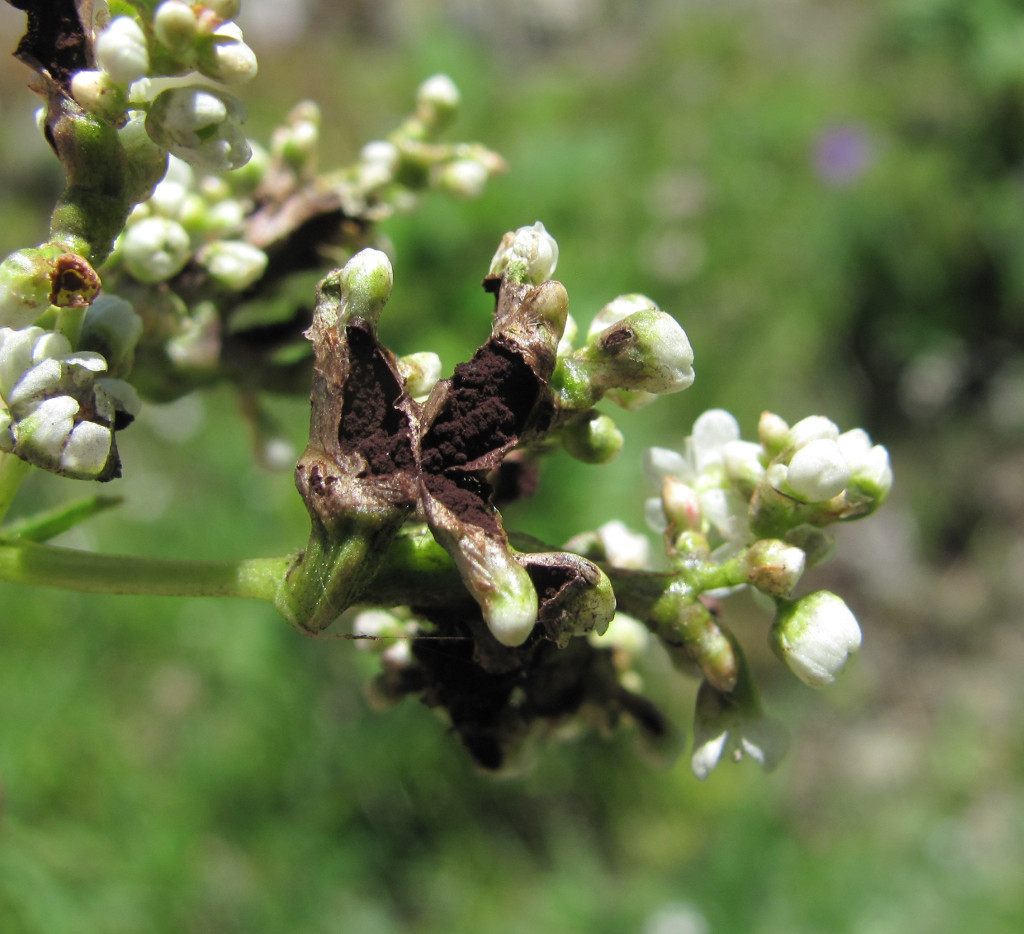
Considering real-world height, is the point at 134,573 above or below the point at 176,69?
below

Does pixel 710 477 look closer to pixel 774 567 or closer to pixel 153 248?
pixel 774 567

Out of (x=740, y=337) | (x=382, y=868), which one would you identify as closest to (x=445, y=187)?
(x=382, y=868)

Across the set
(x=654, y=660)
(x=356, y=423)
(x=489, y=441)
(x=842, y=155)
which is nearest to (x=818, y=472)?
(x=489, y=441)

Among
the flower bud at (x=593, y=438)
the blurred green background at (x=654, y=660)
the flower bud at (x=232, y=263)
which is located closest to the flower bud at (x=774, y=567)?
the flower bud at (x=593, y=438)

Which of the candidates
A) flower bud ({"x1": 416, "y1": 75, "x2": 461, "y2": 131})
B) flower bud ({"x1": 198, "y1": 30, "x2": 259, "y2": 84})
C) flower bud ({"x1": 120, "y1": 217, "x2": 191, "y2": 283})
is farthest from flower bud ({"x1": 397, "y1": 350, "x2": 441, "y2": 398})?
flower bud ({"x1": 416, "y1": 75, "x2": 461, "y2": 131})

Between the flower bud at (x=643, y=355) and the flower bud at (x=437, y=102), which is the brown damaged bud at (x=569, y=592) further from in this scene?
the flower bud at (x=437, y=102)
